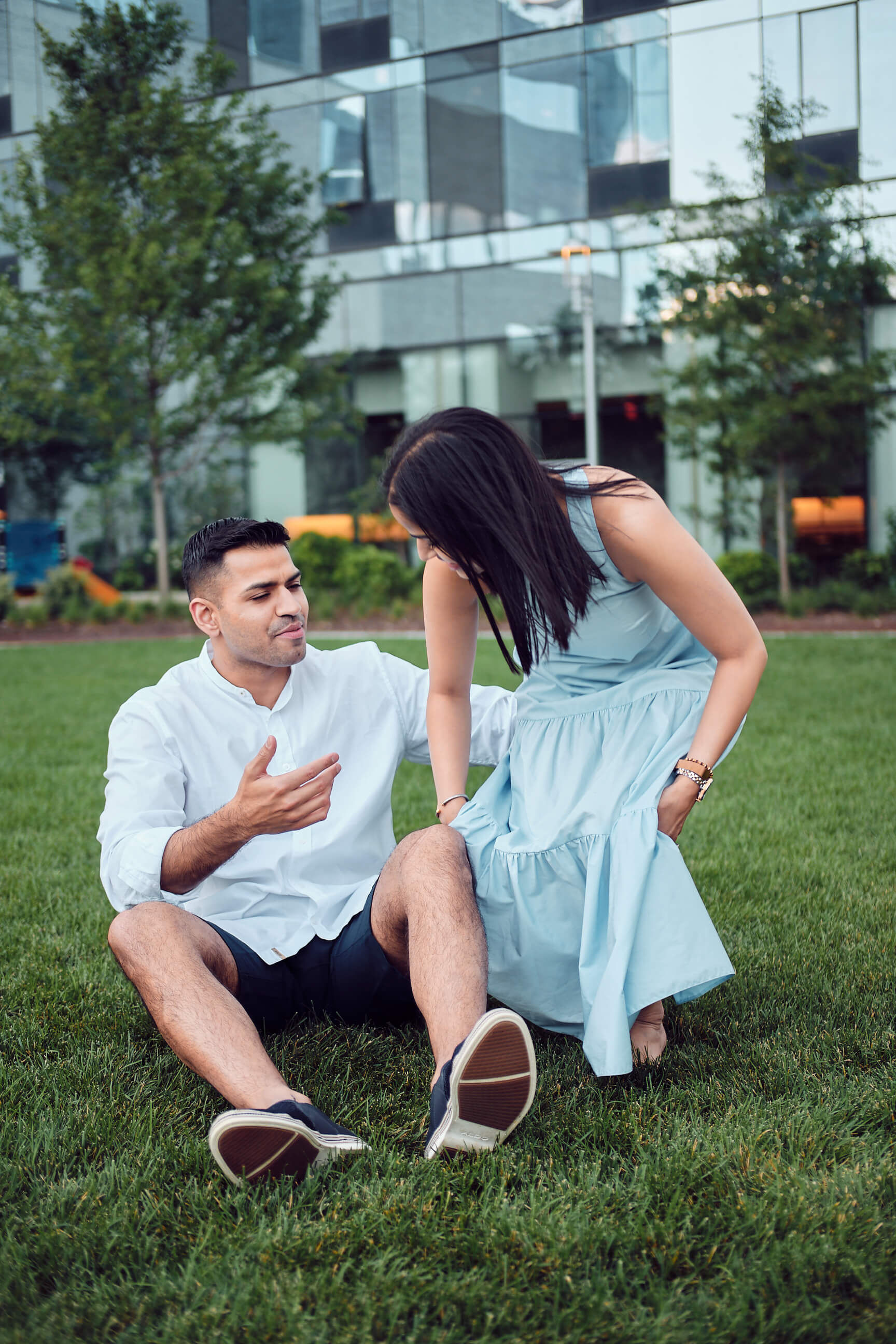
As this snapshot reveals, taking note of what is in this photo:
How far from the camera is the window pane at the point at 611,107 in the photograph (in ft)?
57.7

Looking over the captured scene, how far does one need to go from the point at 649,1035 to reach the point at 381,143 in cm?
1949

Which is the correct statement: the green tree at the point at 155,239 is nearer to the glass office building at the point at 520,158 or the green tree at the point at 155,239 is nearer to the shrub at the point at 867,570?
the glass office building at the point at 520,158

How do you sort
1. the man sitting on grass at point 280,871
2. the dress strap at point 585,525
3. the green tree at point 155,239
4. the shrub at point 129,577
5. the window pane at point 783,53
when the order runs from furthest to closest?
the shrub at point 129,577, the window pane at point 783,53, the green tree at point 155,239, the dress strap at point 585,525, the man sitting on grass at point 280,871

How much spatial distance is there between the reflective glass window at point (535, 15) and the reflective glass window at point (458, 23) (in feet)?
0.54

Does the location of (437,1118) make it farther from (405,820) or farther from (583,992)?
(405,820)

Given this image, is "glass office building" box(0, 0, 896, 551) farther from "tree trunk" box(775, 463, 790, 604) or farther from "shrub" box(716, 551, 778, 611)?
"shrub" box(716, 551, 778, 611)

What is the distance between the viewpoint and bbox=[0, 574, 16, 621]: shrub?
1880 centimetres

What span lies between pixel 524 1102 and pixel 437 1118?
0.60 feet

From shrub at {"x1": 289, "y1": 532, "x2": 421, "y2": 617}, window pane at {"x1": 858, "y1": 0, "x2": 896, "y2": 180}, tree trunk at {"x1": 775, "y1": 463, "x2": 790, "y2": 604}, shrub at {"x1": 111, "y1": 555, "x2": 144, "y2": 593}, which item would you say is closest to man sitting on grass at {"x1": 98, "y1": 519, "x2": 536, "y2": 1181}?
tree trunk at {"x1": 775, "y1": 463, "x2": 790, "y2": 604}

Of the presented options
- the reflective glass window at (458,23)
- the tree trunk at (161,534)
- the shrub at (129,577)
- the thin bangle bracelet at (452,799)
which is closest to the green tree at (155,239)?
the tree trunk at (161,534)

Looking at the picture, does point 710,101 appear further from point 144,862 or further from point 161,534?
point 144,862

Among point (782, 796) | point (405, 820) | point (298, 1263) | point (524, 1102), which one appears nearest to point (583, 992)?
point (524, 1102)

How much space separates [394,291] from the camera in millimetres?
20266

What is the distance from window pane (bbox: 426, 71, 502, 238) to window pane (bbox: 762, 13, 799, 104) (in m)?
4.40
